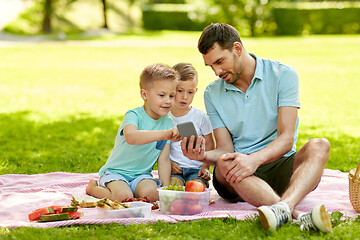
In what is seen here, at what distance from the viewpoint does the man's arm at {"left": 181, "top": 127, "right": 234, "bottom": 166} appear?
12.6 ft

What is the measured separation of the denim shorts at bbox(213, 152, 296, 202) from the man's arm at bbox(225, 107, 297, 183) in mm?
156

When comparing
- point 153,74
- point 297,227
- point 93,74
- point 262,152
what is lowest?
point 93,74

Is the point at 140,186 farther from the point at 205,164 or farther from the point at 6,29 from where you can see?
the point at 6,29

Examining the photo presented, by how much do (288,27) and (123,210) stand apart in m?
28.1

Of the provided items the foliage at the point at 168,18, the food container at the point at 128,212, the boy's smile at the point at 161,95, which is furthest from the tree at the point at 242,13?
the food container at the point at 128,212

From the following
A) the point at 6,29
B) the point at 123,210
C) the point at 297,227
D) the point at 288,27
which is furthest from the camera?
the point at 288,27

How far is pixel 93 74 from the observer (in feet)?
48.3

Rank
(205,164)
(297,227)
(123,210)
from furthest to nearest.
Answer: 1. (205,164)
2. (123,210)
3. (297,227)

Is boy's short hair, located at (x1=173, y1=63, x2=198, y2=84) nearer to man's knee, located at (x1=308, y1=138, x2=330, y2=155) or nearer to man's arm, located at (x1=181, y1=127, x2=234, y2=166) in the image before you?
man's arm, located at (x1=181, y1=127, x2=234, y2=166)

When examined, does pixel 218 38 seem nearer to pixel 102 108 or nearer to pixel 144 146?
pixel 144 146

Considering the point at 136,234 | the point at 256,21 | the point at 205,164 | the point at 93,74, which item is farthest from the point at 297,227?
the point at 256,21

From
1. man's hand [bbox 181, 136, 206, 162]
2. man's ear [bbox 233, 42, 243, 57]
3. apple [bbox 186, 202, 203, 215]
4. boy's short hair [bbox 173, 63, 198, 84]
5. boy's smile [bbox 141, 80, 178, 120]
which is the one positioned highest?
man's ear [bbox 233, 42, 243, 57]

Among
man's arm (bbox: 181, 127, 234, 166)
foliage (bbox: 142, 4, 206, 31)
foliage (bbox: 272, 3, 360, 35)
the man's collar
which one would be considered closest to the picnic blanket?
man's arm (bbox: 181, 127, 234, 166)

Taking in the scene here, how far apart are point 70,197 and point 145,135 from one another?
3.14 feet
